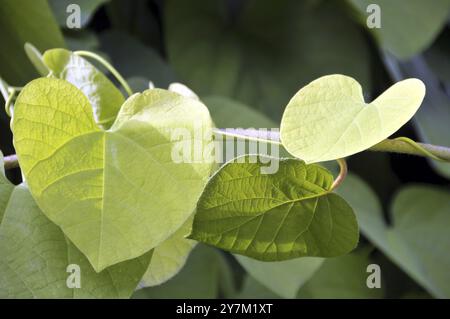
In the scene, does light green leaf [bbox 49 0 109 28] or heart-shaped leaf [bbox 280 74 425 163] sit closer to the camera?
heart-shaped leaf [bbox 280 74 425 163]

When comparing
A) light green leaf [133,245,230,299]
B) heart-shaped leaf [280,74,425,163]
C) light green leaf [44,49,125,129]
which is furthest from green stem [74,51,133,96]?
light green leaf [133,245,230,299]

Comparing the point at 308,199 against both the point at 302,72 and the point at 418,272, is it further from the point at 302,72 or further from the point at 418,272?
the point at 302,72

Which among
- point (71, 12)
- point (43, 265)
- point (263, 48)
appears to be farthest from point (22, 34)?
point (263, 48)

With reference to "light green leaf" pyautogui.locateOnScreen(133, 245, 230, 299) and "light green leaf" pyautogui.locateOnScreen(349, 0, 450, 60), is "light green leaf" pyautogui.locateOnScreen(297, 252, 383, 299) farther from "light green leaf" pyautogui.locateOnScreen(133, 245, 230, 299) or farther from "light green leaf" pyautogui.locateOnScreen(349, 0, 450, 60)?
"light green leaf" pyautogui.locateOnScreen(349, 0, 450, 60)

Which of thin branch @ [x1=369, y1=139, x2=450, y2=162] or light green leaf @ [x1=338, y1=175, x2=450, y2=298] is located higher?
thin branch @ [x1=369, y1=139, x2=450, y2=162]

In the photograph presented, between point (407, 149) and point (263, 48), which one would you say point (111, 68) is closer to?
point (407, 149)

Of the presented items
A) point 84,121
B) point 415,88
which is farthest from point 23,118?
point 415,88
